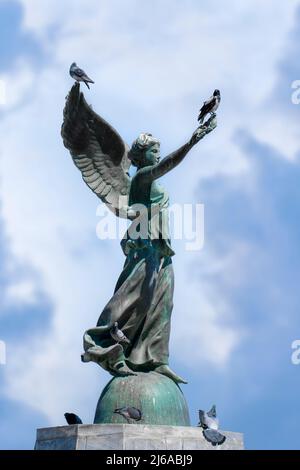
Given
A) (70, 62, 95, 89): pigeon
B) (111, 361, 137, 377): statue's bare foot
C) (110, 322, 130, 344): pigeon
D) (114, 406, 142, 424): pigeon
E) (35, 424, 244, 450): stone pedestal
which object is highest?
(70, 62, 95, 89): pigeon

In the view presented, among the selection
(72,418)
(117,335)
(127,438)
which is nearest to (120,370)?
(117,335)

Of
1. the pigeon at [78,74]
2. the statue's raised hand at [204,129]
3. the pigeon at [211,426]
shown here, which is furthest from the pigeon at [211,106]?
the pigeon at [211,426]

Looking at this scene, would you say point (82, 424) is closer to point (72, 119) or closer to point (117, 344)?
point (117, 344)

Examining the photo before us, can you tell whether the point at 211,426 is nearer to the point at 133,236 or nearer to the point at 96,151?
the point at 133,236

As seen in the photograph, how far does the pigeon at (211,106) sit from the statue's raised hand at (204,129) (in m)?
0.12

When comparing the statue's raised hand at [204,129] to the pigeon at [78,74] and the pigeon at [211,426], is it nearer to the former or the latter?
the pigeon at [78,74]

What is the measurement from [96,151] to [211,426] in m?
5.75

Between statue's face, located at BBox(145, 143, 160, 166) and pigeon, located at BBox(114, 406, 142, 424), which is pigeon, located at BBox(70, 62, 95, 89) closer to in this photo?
statue's face, located at BBox(145, 143, 160, 166)

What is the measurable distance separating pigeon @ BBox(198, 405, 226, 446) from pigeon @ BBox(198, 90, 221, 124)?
4.84 metres

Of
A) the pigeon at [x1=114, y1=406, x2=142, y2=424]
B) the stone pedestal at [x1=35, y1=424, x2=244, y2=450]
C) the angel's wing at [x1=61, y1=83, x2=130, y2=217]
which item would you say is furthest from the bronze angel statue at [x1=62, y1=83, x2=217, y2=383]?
the stone pedestal at [x1=35, y1=424, x2=244, y2=450]

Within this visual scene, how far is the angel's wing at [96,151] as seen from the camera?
21656 mm

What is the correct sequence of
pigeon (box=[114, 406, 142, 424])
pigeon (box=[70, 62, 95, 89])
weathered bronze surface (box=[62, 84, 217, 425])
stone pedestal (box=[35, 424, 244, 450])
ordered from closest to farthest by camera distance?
stone pedestal (box=[35, 424, 244, 450])
pigeon (box=[114, 406, 142, 424])
weathered bronze surface (box=[62, 84, 217, 425])
pigeon (box=[70, 62, 95, 89])

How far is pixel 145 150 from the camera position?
2117 cm

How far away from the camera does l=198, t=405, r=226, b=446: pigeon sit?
18.8 metres
